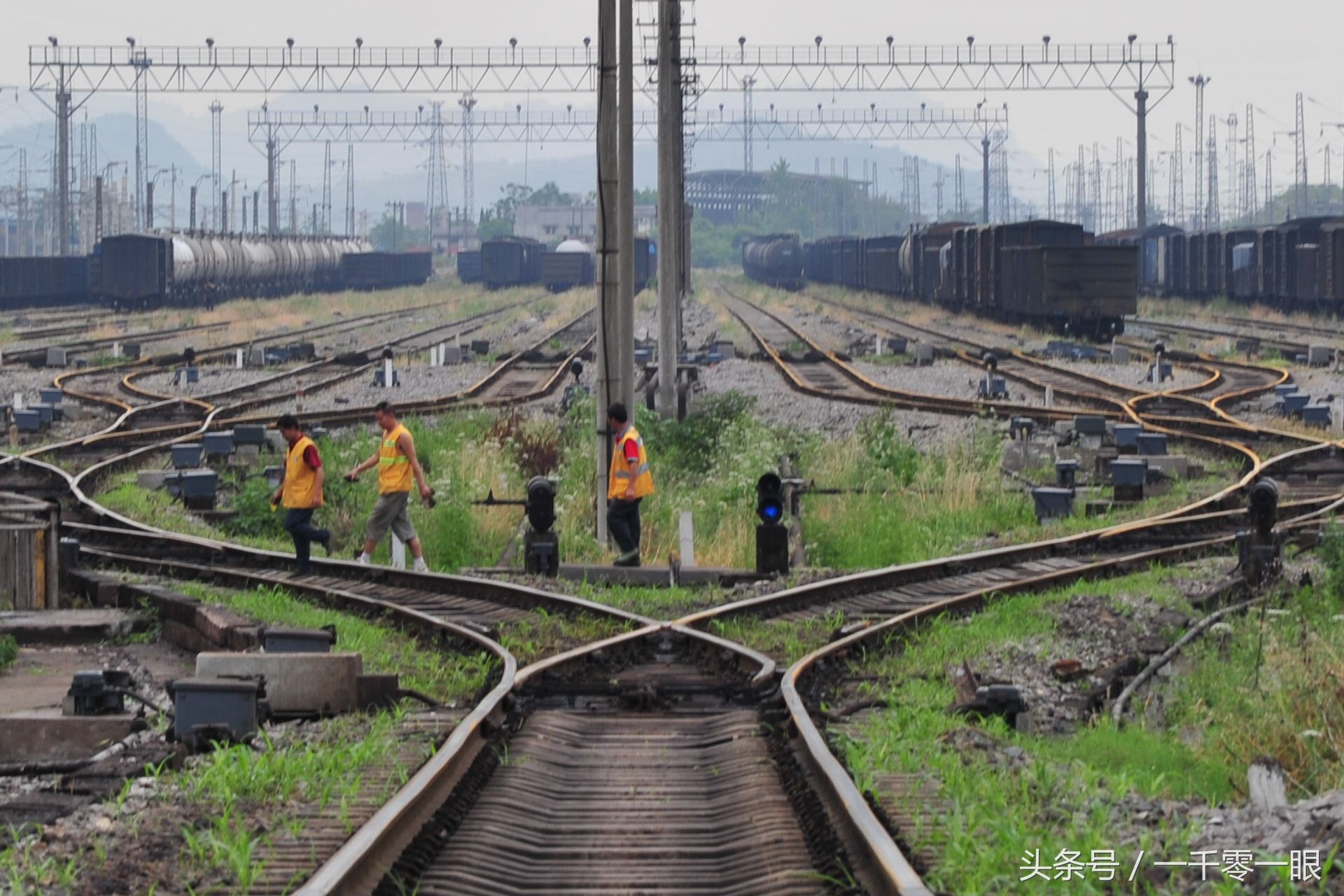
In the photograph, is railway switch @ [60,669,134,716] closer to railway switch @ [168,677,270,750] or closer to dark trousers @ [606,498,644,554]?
railway switch @ [168,677,270,750]

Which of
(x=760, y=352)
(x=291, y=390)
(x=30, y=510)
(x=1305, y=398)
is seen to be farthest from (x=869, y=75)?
(x=30, y=510)

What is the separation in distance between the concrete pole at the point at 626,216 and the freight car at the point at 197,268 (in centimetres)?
4724

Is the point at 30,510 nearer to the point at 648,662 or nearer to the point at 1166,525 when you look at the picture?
the point at 648,662

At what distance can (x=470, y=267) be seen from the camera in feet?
333

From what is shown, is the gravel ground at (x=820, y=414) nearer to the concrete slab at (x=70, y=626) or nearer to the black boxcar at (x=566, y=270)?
the concrete slab at (x=70, y=626)

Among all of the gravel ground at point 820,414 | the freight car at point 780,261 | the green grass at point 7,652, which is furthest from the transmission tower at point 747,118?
the green grass at point 7,652

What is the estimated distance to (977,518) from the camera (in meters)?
15.8

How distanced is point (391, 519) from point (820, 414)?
38.9 ft

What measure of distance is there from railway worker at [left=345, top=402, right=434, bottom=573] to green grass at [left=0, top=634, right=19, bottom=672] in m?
3.29

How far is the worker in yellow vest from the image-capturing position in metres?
13.0

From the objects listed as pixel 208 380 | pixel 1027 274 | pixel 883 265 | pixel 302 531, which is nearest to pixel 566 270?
pixel 883 265

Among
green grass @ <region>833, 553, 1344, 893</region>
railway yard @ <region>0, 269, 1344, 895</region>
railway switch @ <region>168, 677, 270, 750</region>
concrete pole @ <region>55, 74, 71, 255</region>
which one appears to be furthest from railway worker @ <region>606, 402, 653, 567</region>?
concrete pole @ <region>55, 74, 71, 255</region>

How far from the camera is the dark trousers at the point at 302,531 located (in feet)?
42.6

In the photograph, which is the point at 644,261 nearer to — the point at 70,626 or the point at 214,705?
the point at 70,626
